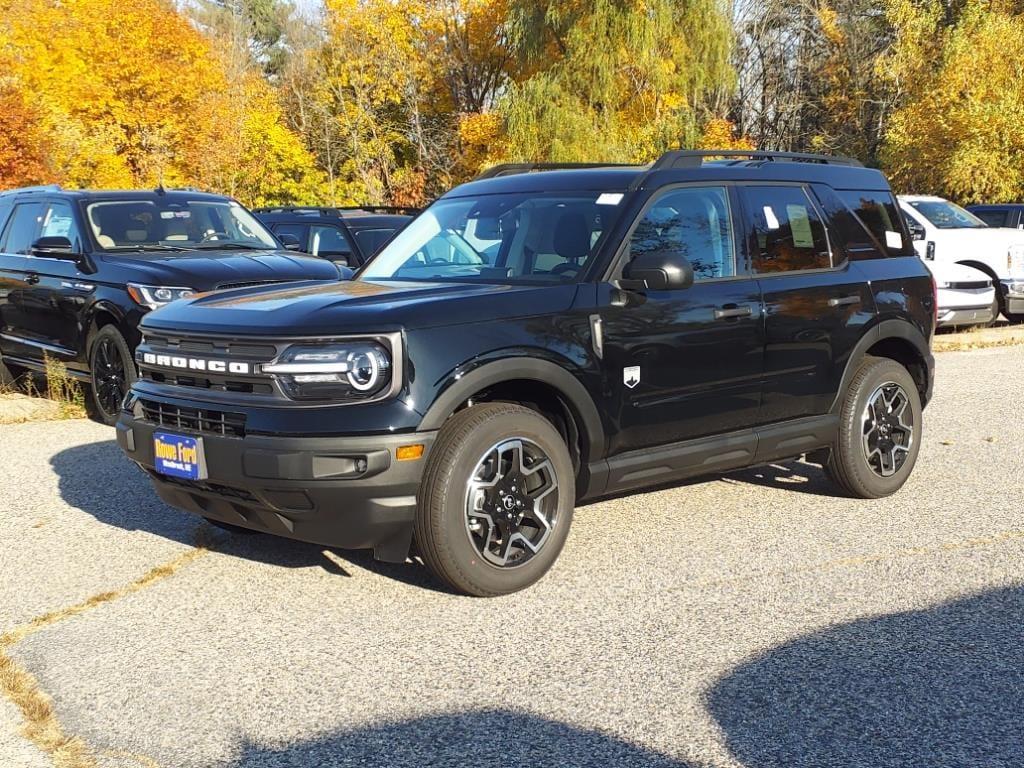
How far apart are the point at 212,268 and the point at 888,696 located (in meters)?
6.53

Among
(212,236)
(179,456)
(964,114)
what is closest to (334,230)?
(212,236)

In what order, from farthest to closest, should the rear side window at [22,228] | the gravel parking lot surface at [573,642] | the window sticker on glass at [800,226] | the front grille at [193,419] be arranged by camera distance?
the rear side window at [22,228], the window sticker on glass at [800,226], the front grille at [193,419], the gravel parking lot surface at [573,642]

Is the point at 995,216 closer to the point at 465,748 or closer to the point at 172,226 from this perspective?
the point at 172,226

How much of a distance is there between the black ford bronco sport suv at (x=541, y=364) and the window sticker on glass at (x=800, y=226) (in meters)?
0.01

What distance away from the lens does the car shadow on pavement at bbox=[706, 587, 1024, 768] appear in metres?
3.53

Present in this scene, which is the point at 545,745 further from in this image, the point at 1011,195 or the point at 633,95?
the point at 633,95

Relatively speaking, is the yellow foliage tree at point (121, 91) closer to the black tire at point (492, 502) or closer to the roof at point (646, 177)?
the roof at point (646, 177)

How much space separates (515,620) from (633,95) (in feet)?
111

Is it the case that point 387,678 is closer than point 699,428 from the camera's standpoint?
Yes

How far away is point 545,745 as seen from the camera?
141 inches

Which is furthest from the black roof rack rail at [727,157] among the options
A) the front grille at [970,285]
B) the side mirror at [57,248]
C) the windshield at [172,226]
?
the front grille at [970,285]

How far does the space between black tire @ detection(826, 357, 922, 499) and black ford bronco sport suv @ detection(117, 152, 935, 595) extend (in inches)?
0.6

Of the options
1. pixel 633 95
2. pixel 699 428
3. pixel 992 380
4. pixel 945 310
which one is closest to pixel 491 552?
pixel 699 428

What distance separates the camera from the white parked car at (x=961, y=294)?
53.2ft
